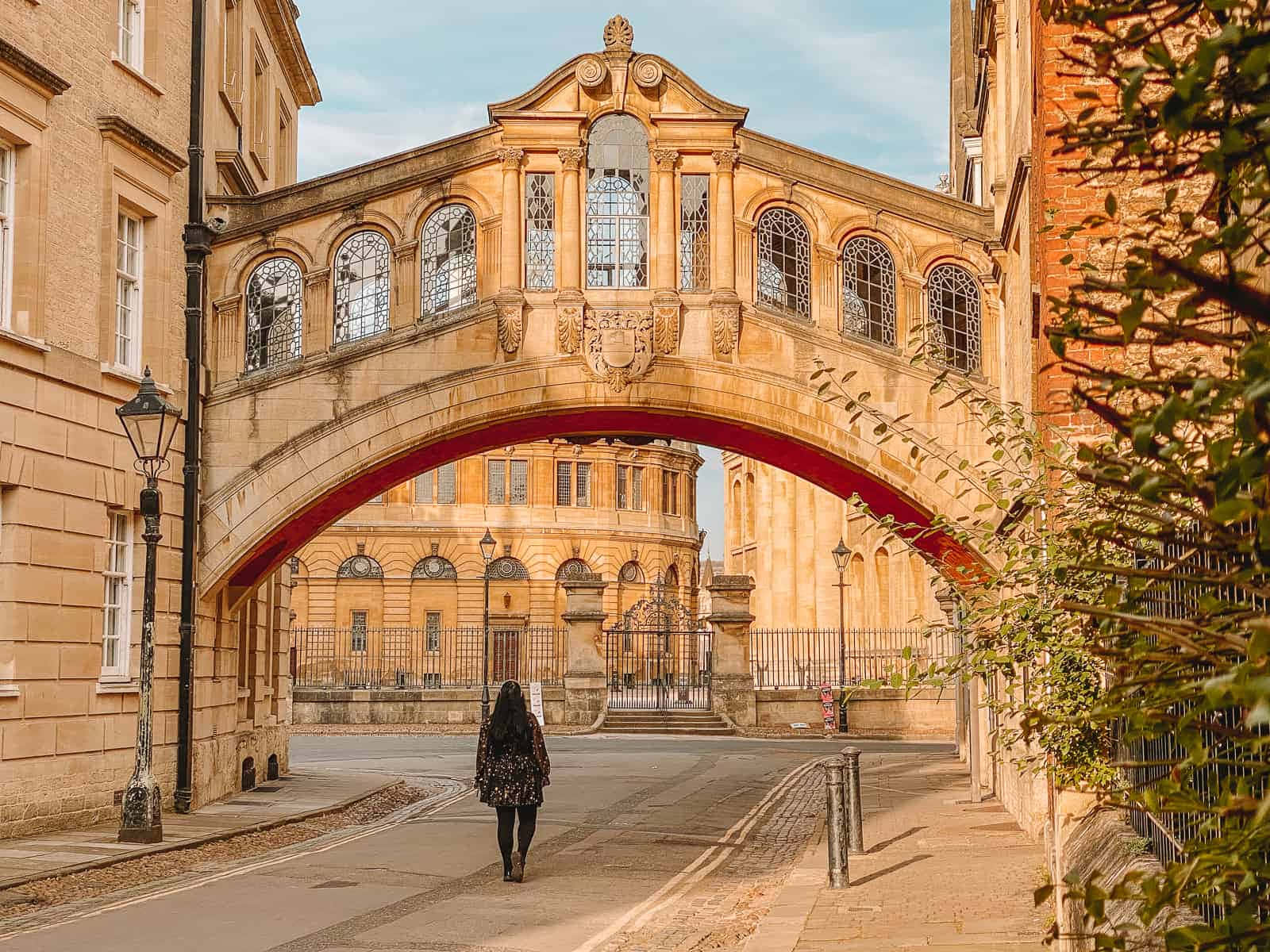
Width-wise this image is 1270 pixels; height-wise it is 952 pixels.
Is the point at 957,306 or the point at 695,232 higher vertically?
Answer: the point at 695,232

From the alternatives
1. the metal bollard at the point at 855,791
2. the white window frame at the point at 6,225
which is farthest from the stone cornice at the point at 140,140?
the metal bollard at the point at 855,791

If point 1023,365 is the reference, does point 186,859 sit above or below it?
below

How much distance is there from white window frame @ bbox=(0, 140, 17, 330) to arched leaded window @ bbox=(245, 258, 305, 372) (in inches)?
204

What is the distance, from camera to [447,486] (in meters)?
77.1

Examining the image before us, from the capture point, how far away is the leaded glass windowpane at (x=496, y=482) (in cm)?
7788

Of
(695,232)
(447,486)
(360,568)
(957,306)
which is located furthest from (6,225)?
(447,486)

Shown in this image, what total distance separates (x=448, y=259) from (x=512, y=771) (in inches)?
388

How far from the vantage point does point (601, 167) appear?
70.4 feet

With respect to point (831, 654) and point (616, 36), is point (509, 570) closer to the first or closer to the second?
point (831, 654)

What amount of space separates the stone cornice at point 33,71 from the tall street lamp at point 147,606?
313 centimetres

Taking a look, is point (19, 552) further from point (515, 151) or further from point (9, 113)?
point (515, 151)

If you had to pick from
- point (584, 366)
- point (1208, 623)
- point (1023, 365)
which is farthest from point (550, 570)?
point (1208, 623)

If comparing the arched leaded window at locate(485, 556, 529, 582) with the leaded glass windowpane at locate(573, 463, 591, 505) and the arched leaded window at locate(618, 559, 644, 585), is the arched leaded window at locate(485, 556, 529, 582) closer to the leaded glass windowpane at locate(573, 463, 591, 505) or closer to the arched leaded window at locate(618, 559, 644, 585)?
the leaded glass windowpane at locate(573, 463, 591, 505)

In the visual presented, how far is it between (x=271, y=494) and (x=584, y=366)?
443 centimetres
